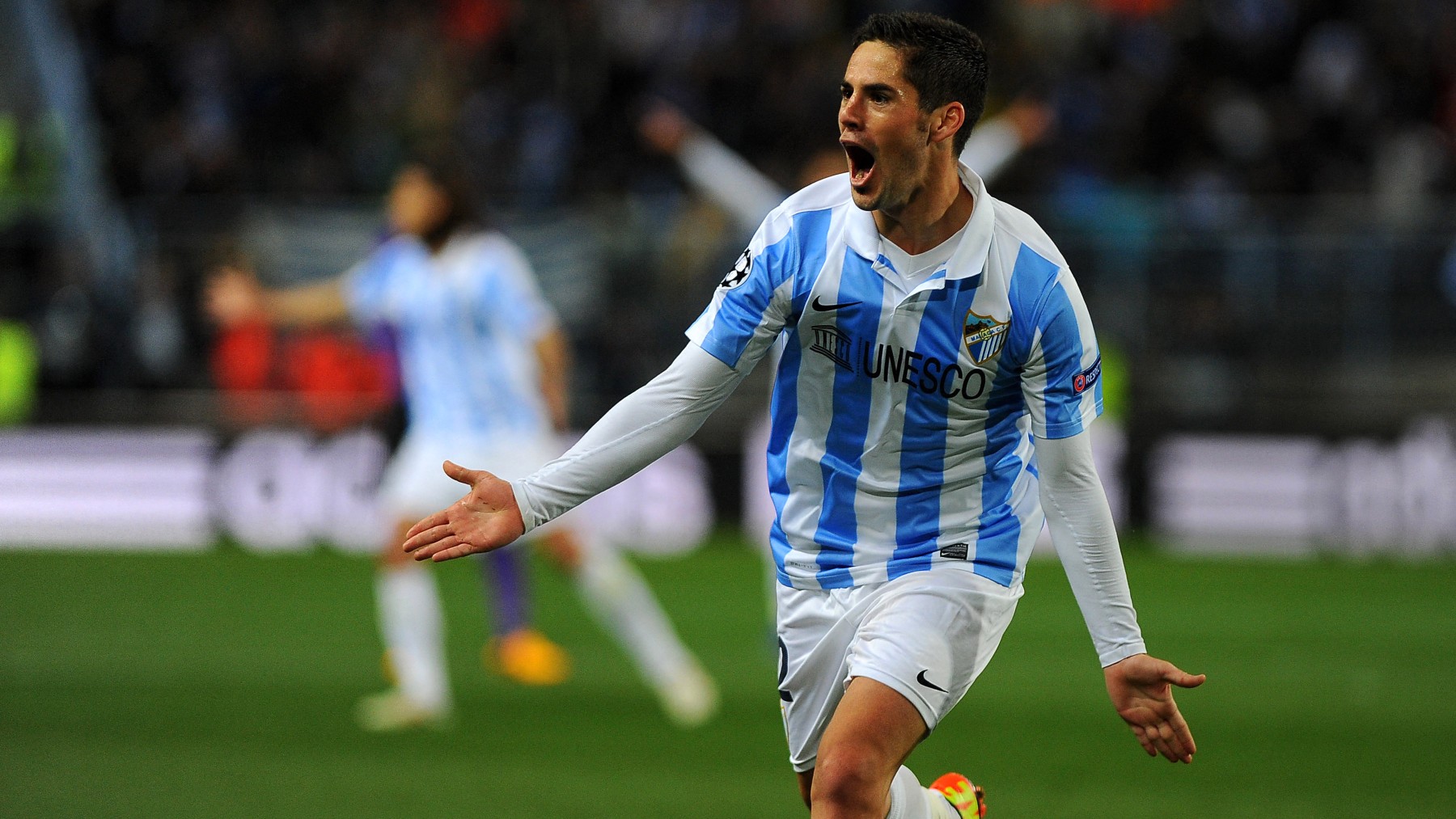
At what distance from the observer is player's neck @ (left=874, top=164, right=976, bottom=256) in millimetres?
4324

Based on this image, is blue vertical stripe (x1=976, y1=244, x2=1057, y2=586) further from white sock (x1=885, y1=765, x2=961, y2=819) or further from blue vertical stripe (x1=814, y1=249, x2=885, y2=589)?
white sock (x1=885, y1=765, x2=961, y2=819)

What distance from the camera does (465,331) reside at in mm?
8562

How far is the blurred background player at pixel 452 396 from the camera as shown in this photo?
8188 millimetres

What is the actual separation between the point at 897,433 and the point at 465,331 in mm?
4418

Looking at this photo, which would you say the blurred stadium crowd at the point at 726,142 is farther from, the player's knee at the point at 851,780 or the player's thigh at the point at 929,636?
the player's knee at the point at 851,780

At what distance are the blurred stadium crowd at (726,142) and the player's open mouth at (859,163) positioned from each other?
10740 mm

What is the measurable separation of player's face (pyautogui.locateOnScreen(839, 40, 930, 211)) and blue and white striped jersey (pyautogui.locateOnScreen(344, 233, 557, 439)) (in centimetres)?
449

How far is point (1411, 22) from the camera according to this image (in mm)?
17391

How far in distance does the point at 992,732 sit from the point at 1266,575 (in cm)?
604

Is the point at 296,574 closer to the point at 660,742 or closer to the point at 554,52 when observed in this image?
the point at 660,742

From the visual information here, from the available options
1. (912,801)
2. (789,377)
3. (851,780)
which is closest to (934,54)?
(789,377)

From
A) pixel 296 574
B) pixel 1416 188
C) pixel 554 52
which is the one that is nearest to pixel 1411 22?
pixel 1416 188

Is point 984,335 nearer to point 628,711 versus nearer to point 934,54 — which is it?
point 934,54

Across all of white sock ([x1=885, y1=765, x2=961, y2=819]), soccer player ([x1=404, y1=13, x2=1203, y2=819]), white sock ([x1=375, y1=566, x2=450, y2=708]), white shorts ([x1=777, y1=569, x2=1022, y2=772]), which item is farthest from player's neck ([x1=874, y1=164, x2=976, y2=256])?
Result: white sock ([x1=375, y1=566, x2=450, y2=708])
